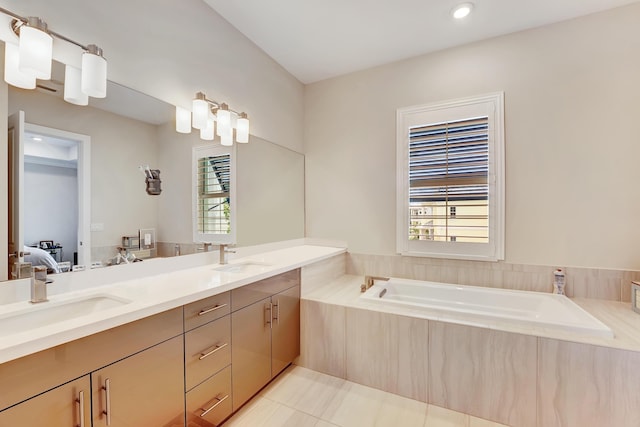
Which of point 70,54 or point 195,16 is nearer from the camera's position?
point 70,54

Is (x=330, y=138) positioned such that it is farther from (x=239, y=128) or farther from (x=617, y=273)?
(x=617, y=273)

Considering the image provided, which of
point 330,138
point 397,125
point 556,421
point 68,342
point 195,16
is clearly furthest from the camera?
point 330,138

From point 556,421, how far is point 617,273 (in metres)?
1.27

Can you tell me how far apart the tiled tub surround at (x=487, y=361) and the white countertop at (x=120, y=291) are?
0.63m

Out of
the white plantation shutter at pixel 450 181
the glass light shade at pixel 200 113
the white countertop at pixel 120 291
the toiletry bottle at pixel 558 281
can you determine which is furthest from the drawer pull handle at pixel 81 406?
the toiletry bottle at pixel 558 281

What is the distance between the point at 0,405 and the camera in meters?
0.81

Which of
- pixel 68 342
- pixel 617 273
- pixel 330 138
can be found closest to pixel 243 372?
pixel 68 342

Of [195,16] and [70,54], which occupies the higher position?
[195,16]

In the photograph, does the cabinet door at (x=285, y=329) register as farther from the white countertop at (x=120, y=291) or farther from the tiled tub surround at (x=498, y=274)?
the tiled tub surround at (x=498, y=274)

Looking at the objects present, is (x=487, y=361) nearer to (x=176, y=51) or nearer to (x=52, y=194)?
(x=52, y=194)

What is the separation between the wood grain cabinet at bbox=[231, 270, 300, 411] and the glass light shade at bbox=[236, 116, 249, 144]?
1172mm

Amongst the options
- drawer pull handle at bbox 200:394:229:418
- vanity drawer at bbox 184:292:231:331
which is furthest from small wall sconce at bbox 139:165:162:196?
drawer pull handle at bbox 200:394:229:418

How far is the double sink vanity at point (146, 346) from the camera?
90 centimetres

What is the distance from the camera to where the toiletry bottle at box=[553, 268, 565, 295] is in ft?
7.12
